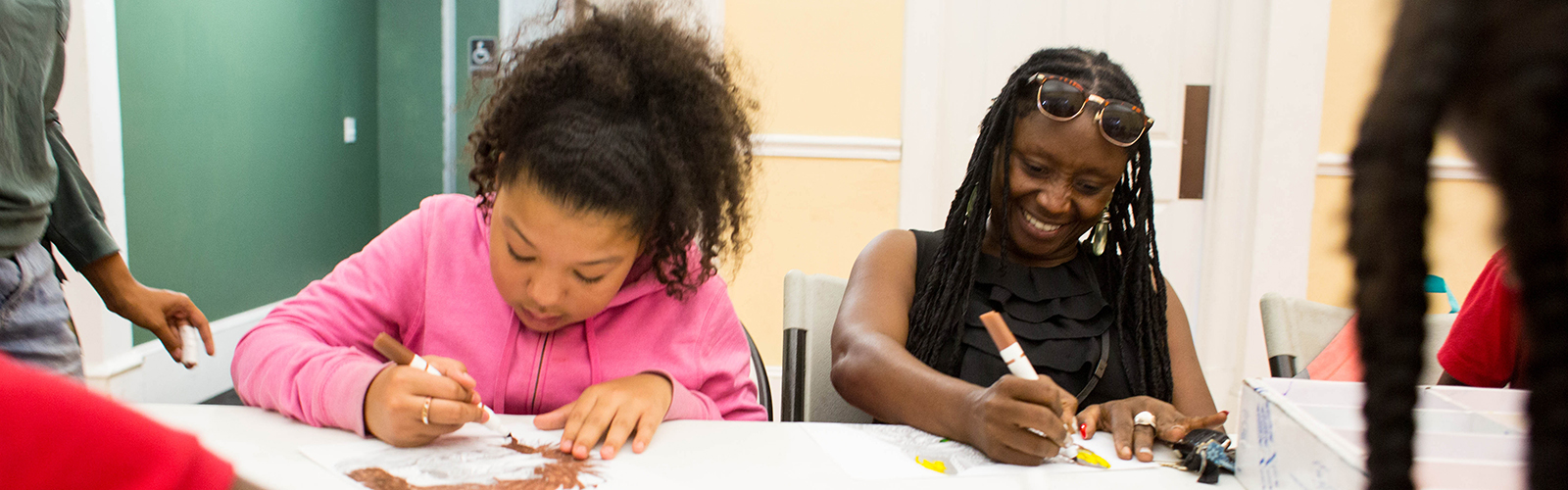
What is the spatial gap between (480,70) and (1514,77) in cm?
116

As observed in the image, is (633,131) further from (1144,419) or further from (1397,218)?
(1397,218)

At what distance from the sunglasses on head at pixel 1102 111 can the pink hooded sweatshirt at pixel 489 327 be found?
0.58 m

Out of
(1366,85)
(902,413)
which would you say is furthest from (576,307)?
(1366,85)

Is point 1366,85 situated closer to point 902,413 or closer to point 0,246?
point 902,413

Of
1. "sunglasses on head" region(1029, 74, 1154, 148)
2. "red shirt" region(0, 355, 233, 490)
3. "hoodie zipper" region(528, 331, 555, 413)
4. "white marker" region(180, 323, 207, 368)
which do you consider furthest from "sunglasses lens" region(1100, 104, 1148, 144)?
"white marker" region(180, 323, 207, 368)

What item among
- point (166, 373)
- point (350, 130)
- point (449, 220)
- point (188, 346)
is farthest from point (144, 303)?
point (350, 130)

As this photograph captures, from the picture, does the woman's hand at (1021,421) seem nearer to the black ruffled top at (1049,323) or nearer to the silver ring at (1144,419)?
the silver ring at (1144,419)

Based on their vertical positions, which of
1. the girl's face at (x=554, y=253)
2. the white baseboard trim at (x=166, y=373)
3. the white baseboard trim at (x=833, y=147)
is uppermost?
the white baseboard trim at (x=833, y=147)

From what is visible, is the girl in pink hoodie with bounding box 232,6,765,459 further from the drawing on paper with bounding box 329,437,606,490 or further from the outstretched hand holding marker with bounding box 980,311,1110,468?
the outstretched hand holding marker with bounding box 980,311,1110,468

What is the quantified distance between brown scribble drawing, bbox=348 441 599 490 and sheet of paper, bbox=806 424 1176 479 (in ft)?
0.84

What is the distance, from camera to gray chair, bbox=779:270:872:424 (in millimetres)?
1348

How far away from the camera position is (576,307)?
3.26 ft

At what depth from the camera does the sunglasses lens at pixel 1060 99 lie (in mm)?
1224

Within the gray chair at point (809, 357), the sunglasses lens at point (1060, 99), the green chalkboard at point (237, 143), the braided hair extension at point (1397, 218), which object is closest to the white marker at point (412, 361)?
the gray chair at point (809, 357)
